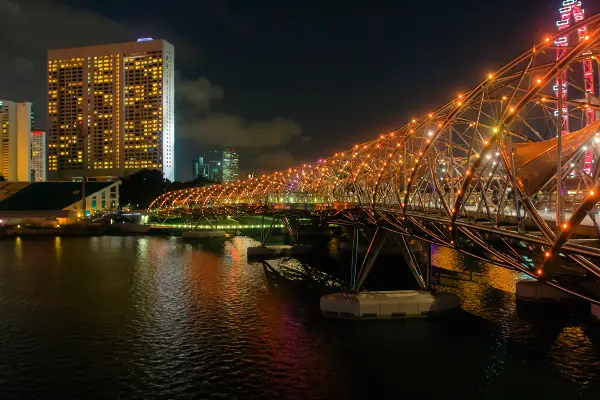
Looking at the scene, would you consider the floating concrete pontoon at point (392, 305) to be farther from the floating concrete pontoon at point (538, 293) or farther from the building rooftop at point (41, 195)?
the building rooftop at point (41, 195)

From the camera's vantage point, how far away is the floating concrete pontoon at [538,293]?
1358 inches

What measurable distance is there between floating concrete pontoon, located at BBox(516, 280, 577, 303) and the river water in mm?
1475

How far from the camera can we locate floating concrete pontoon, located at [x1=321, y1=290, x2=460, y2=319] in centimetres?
3080

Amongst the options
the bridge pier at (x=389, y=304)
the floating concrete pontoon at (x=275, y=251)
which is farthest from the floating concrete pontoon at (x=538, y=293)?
the floating concrete pontoon at (x=275, y=251)

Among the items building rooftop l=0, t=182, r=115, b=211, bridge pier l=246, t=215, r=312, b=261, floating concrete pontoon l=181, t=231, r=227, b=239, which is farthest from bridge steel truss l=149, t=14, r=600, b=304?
building rooftop l=0, t=182, r=115, b=211

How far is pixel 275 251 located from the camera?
218 feet

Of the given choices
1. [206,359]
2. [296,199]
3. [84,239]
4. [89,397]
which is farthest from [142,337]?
[84,239]

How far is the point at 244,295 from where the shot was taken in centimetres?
4072

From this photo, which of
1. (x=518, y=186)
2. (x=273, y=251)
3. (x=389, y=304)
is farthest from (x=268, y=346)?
(x=273, y=251)

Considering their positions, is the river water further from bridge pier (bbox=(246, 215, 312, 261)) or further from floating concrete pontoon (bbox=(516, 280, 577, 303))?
bridge pier (bbox=(246, 215, 312, 261))

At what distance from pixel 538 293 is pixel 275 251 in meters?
36.7

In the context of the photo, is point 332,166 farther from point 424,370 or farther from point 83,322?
point 424,370

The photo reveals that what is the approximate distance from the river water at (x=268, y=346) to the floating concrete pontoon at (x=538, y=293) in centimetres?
148

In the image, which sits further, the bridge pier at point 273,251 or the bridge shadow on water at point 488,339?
the bridge pier at point 273,251
